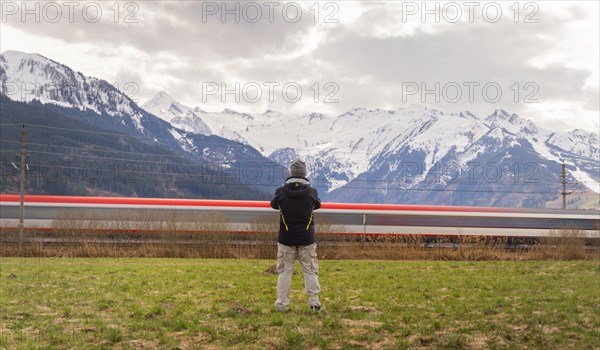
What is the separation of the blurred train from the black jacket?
24198 millimetres

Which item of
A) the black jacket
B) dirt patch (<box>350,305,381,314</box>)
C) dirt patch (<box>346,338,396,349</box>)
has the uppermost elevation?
the black jacket

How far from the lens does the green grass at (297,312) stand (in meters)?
10.3

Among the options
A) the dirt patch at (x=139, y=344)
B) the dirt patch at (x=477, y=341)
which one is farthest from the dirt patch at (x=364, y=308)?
the dirt patch at (x=139, y=344)

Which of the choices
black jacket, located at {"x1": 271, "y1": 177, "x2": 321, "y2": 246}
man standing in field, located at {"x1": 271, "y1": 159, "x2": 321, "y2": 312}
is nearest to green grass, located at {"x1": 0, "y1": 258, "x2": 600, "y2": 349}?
man standing in field, located at {"x1": 271, "y1": 159, "x2": 321, "y2": 312}

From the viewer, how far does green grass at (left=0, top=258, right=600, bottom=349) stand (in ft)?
33.7

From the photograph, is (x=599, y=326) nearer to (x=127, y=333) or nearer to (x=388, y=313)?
(x=388, y=313)

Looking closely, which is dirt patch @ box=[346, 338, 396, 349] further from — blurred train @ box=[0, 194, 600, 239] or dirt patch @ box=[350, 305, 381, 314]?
blurred train @ box=[0, 194, 600, 239]

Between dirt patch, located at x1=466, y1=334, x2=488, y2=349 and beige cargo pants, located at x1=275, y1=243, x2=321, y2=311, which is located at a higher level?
beige cargo pants, located at x1=275, y1=243, x2=321, y2=311

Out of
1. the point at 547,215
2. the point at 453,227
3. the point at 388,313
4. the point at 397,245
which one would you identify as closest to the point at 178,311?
the point at 388,313

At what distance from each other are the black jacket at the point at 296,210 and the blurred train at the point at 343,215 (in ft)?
79.4

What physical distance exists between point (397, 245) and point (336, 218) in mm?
8893

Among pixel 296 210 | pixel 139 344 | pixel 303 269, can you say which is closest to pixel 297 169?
pixel 296 210

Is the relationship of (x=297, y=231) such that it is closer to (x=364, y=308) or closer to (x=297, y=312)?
(x=297, y=312)

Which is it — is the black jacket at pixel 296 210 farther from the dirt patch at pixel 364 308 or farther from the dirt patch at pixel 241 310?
the dirt patch at pixel 364 308
